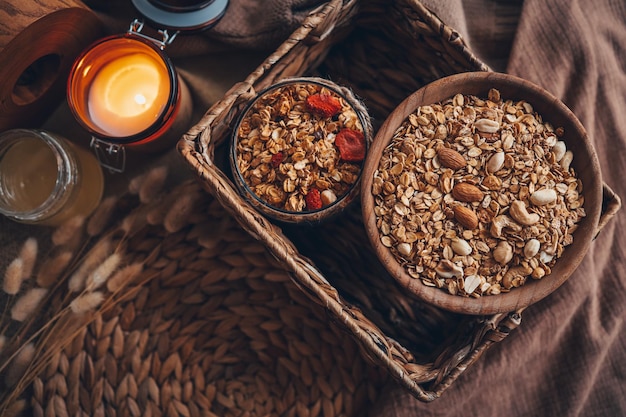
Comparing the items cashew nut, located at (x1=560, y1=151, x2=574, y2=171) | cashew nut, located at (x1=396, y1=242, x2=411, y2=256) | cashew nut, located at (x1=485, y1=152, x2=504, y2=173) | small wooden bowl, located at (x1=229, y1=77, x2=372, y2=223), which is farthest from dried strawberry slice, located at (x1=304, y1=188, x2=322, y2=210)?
cashew nut, located at (x1=560, y1=151, x2=574, y2=171)

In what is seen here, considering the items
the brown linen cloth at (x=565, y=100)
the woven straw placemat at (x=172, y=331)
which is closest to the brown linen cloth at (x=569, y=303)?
the brown linen cloth at (x=565, y=100)

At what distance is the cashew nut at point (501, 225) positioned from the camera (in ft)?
2.31

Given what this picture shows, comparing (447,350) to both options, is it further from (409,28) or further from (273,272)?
(409,28)

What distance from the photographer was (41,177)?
0.90m

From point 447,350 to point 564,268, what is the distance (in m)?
0.20

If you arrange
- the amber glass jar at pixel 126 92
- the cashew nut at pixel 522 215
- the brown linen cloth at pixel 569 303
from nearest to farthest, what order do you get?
1. the cashew nut at pixel 522 215
2. the amber glass jar at pixel 126 92
3. the brown linen cloth at pixel 569 303

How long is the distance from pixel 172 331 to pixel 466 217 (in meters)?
0.52

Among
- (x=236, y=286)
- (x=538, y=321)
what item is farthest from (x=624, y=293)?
(x=236, y=286)

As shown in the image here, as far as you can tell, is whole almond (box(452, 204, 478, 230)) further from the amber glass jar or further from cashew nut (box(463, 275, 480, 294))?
the amber glass jar

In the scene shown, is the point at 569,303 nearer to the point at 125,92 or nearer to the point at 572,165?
the point at 572,165

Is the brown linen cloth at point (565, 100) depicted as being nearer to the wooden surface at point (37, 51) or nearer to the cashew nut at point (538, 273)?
the wooden surface at point (37, 51)

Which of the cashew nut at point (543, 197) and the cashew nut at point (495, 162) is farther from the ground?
the cashew nut at point (495, 162)

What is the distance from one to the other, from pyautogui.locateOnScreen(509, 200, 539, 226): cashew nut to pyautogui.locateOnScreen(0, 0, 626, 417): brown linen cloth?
275mm

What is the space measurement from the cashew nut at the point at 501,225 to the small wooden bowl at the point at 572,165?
3.1 inches
